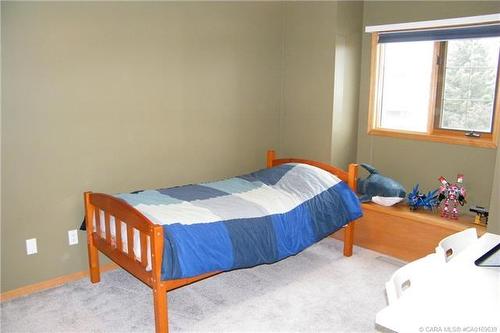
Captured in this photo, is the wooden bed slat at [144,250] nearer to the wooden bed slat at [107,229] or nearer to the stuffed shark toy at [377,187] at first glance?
the wooden bed slat at [107,229]

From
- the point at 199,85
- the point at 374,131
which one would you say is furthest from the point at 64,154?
the point at 374,131

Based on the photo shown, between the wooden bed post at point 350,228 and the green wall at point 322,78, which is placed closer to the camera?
the wooden bed post at point 350,228

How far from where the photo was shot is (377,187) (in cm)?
373

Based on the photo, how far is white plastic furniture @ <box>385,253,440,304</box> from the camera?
1567mm

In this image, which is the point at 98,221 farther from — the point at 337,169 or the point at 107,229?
the point at 337,169

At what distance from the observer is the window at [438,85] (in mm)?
3395

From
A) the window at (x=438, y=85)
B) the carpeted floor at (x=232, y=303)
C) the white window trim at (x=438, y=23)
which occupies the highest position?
the white window trim at (x=438, y=23)

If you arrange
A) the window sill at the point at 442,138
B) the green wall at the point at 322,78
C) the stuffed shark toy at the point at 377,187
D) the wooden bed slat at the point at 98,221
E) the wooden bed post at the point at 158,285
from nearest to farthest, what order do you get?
1. the wooden bed post at the point at 158,285
2. the wooden bed slat at the point at 98,221
3. the window sill at the point at 442,138
4. the stuffed shark toy at the point at 377,187
5. the green wall at the point at 322,78

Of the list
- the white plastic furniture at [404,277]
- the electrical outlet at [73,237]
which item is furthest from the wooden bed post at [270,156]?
the white plastic furniture at [404,277]

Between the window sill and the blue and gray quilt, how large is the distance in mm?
865

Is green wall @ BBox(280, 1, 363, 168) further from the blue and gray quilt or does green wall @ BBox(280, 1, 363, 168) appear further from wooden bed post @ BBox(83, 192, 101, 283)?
wooden bed post @ BBox(83, 192, 101, 283)

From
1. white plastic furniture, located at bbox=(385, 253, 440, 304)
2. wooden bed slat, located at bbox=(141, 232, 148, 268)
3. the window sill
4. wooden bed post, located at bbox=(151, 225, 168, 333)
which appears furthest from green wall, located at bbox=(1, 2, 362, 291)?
white plastic furniture, located at bbox=(385, 253, 440, 304)

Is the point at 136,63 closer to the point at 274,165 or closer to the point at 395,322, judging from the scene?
the point at 274,165

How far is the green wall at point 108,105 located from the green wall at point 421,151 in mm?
1037
